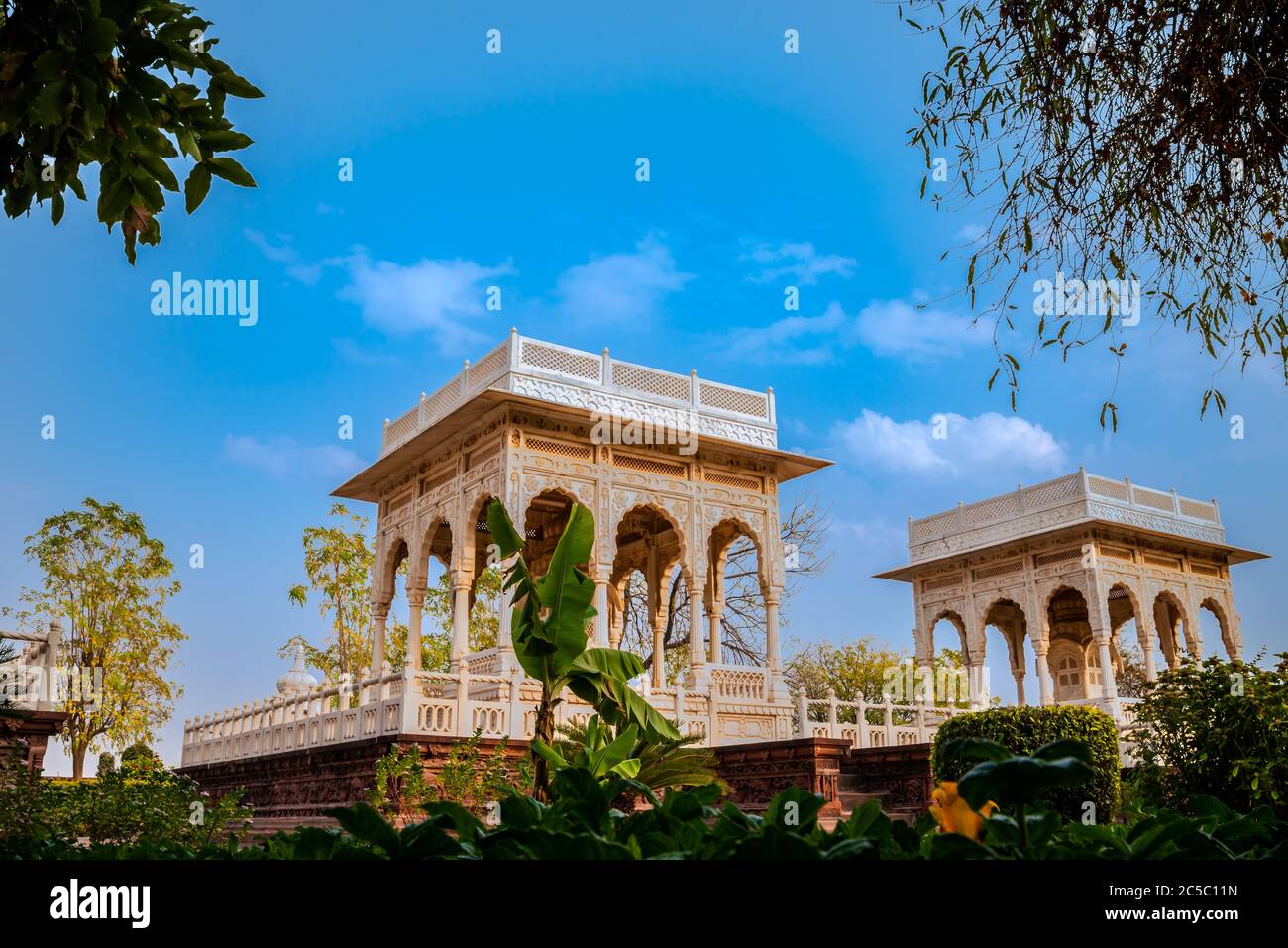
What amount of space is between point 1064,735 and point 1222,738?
210 cm

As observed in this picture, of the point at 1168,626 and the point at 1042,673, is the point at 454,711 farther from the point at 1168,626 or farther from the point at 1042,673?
the point at 1168,626

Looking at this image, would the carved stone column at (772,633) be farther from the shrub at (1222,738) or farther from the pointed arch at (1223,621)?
the pointed arch at (1223,621)

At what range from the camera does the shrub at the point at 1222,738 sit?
6.89m

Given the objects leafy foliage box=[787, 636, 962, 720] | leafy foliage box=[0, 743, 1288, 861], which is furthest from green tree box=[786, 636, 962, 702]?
leafy foliage box=[0, 743, 1288, 861]

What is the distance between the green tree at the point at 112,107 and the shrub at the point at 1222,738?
6661 millimetres

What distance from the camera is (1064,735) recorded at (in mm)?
9117

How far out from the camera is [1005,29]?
16.2 ft

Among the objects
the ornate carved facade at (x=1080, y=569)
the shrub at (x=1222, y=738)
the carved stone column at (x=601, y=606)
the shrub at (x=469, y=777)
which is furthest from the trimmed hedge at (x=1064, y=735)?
the ornate carved facade at (x=1080, y=569)

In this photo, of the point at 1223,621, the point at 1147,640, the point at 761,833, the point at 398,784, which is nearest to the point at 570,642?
the point at 398,784

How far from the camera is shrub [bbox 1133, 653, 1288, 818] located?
689 cm

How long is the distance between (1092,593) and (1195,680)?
14.9 metres

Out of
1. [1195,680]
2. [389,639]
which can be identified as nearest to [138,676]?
[389,639]
